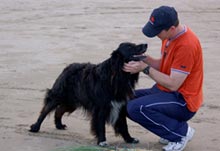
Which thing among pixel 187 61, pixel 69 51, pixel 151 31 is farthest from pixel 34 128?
pixel 69 51

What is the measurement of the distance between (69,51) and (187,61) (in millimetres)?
5889

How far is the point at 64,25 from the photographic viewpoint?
48.1 ft

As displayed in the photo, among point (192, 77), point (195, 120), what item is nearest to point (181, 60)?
point (192, 77)

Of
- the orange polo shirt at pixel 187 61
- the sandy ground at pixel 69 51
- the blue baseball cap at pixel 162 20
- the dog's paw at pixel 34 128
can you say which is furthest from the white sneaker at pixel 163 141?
the dog's paw at pixel 34 128

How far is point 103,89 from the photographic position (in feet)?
21.1

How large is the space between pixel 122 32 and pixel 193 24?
2.27m

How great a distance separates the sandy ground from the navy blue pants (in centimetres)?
31

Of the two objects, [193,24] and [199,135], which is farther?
[193,24]

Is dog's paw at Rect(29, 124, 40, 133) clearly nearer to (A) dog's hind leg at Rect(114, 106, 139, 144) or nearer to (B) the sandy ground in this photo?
(B) the sandy ground

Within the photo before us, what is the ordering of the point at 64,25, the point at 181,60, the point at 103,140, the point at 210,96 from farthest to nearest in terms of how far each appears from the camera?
the point at 64,25
the point at 210,96
the point at 103,140
the point at 181,60

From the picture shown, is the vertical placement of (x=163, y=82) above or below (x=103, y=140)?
above

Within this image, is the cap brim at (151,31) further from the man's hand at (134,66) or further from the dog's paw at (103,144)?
the dog's paw at (103,144)

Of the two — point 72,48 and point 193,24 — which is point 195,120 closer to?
point 72,48

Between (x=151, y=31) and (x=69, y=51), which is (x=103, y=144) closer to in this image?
(x=151, y=31)
